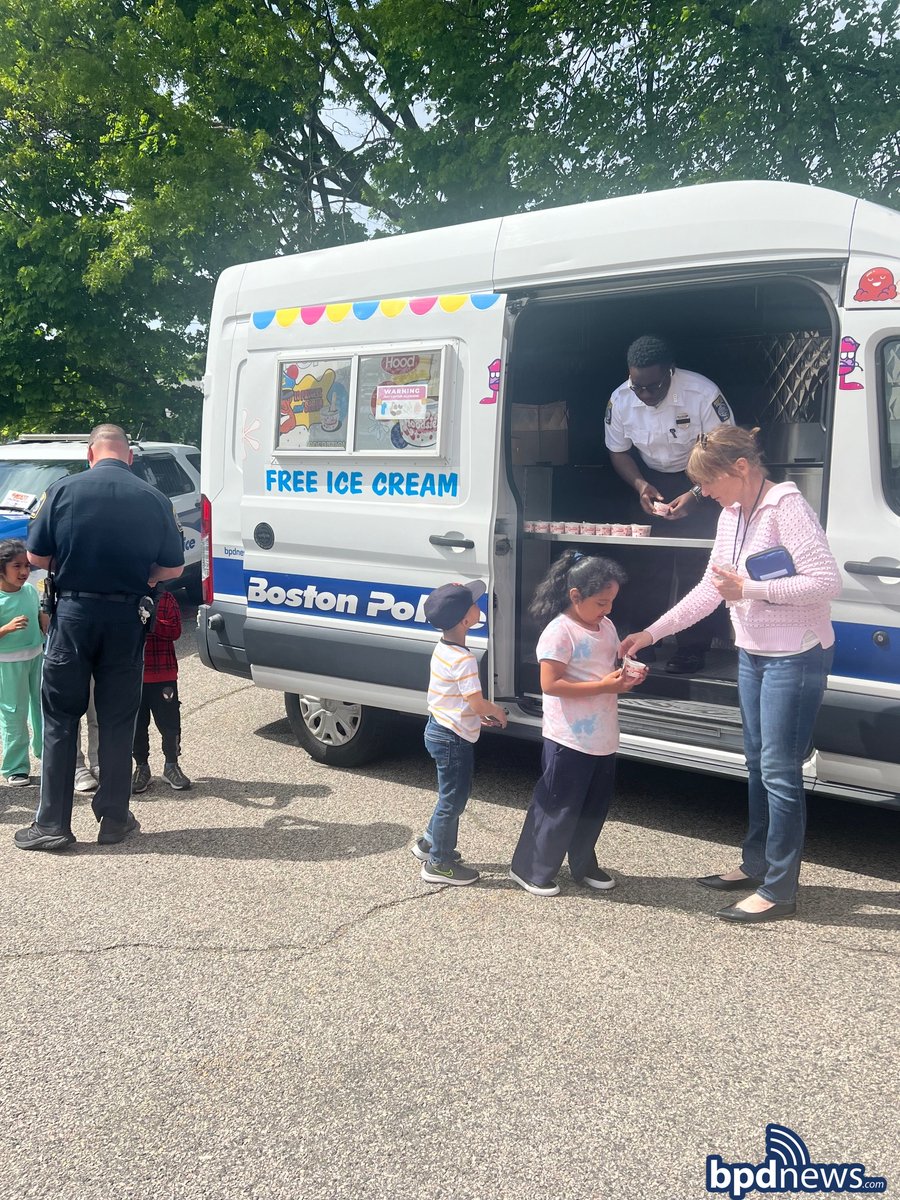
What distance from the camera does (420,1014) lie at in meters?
3.16

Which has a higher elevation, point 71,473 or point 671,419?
point 671,419

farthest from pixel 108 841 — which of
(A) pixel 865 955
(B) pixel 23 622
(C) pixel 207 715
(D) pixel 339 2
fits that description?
(D) pixel 339 2

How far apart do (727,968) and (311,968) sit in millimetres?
1374

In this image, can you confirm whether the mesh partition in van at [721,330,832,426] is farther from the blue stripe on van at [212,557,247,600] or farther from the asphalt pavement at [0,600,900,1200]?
the blue stripe on van at [212,557,247,600]

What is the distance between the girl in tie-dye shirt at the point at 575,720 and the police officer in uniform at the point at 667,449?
1502mm

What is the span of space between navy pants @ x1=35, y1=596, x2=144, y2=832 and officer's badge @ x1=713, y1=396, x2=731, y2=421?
9.76 feet

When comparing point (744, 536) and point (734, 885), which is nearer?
point (744, 536)

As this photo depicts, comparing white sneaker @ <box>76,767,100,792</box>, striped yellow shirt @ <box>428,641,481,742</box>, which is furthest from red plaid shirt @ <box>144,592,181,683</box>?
striped yellow shirt @ <box>428,641,481,742</box>

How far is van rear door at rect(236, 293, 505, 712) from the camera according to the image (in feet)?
15.4

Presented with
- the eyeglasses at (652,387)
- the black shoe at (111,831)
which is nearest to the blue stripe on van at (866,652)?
the eyeglasses at (652,387)

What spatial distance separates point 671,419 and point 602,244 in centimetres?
120

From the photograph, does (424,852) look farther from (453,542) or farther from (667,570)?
(667,570)

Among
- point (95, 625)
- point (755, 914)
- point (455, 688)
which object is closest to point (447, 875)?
point (455, 688)

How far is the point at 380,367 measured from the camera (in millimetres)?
5004
